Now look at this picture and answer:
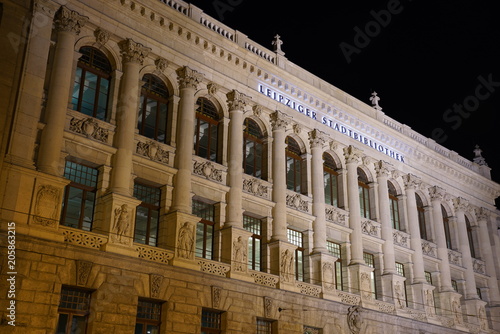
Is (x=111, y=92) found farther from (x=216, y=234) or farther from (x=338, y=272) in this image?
(x=338, y=272)

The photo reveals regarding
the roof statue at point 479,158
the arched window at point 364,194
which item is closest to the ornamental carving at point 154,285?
the arched window at point 364,194

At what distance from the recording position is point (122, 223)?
918 inches

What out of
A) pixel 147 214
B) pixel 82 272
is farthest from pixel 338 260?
pixel 82 272

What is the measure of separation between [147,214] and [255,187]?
639cm

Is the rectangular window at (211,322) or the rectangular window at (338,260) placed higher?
the rectangular window at (338,260)

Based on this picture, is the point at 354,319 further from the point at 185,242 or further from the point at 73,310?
the point at 73,310

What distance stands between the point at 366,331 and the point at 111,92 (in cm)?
1851

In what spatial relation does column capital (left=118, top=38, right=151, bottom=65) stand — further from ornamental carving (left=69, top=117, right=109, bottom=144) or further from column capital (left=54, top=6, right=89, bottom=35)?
ornamental carving (left=69, top=117, right=109, bottom=144)

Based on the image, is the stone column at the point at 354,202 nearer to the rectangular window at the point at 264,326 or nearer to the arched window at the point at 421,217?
the arched window at the point at 421,217

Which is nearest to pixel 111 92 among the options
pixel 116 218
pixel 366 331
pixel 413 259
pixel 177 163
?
pixel 177 163

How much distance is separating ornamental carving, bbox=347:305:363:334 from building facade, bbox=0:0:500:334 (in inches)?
7.1

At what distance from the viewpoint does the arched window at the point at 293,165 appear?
3297cm

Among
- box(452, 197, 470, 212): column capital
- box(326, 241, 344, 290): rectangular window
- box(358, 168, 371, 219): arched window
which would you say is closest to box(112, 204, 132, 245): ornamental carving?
box(326, 241, 344, 290): rectangular window

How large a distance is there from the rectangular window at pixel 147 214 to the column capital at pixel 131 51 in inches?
230
